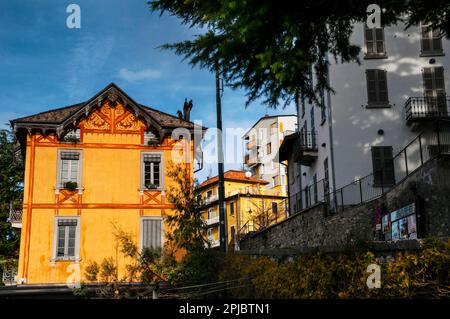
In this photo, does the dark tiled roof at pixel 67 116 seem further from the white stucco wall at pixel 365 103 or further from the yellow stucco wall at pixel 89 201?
the white stucco wall at pixel 365 103

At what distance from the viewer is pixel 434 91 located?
79.9 feet

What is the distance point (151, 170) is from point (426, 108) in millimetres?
12117

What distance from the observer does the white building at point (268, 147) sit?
70.8m

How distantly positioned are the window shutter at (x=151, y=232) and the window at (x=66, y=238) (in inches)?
107

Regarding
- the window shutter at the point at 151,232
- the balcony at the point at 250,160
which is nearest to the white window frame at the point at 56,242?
the window shutter at the point at 151,232

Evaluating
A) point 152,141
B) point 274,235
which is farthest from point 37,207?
point 274,235

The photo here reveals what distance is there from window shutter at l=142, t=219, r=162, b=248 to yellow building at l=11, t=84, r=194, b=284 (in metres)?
0.04

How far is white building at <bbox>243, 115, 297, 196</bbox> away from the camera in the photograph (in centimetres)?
7081

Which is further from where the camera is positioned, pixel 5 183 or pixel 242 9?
pixel 5 183

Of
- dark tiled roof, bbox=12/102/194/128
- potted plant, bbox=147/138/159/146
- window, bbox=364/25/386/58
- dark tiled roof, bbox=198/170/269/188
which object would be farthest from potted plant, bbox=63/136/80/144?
dark tiled roof, bbox=198/170/269/188

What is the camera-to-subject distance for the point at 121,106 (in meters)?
24.9

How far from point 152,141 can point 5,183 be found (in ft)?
41.2
